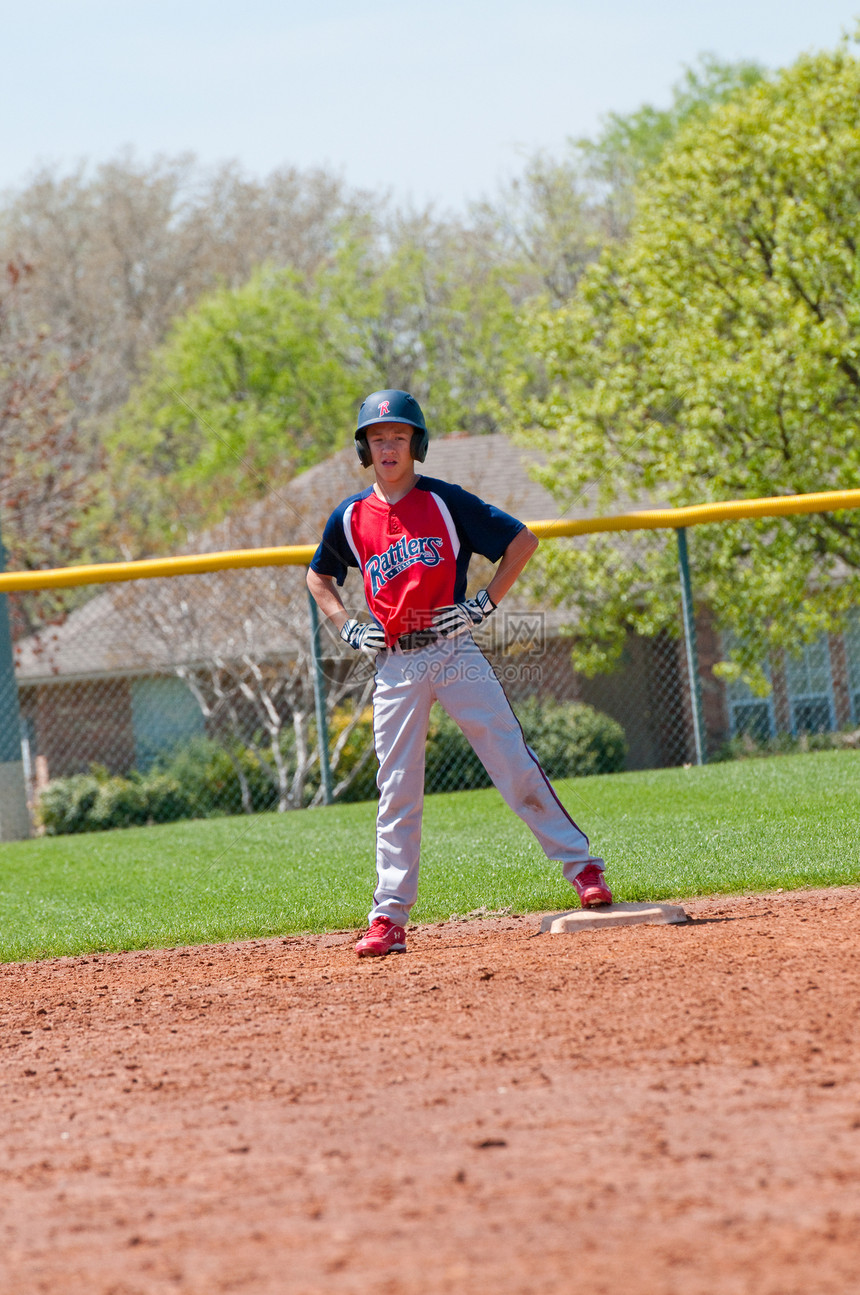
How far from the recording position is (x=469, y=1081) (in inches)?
122

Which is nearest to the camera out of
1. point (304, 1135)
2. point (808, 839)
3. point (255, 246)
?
point (304, 1135)

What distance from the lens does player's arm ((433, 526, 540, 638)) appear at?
490 centimetres

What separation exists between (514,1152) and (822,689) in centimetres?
1237

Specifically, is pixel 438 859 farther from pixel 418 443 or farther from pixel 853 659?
pixel 853 659

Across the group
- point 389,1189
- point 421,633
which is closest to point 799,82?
point 421,633

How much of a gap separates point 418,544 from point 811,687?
10367 mm

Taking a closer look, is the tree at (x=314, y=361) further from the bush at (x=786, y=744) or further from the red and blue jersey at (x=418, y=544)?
the red and blue jersey at (x=418, y=544)

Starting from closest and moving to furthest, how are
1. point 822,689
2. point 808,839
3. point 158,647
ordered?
point 808,839 → point 822,689 → point 158,647

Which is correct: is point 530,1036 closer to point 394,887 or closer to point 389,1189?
point 389,1189

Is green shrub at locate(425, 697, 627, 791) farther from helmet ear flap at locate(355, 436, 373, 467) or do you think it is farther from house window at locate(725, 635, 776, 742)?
helmet ear flap at locate(355, 436, 373, 467)

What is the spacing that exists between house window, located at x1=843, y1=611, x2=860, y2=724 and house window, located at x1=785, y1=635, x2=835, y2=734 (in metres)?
0.33

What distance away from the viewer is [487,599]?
4957 mm

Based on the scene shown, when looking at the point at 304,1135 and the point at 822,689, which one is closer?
the point at 304,1135

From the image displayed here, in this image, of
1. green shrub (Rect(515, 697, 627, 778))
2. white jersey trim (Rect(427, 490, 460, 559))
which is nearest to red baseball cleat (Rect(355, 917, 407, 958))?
white jersey trim (Rect(427, 490, 460, 559))
